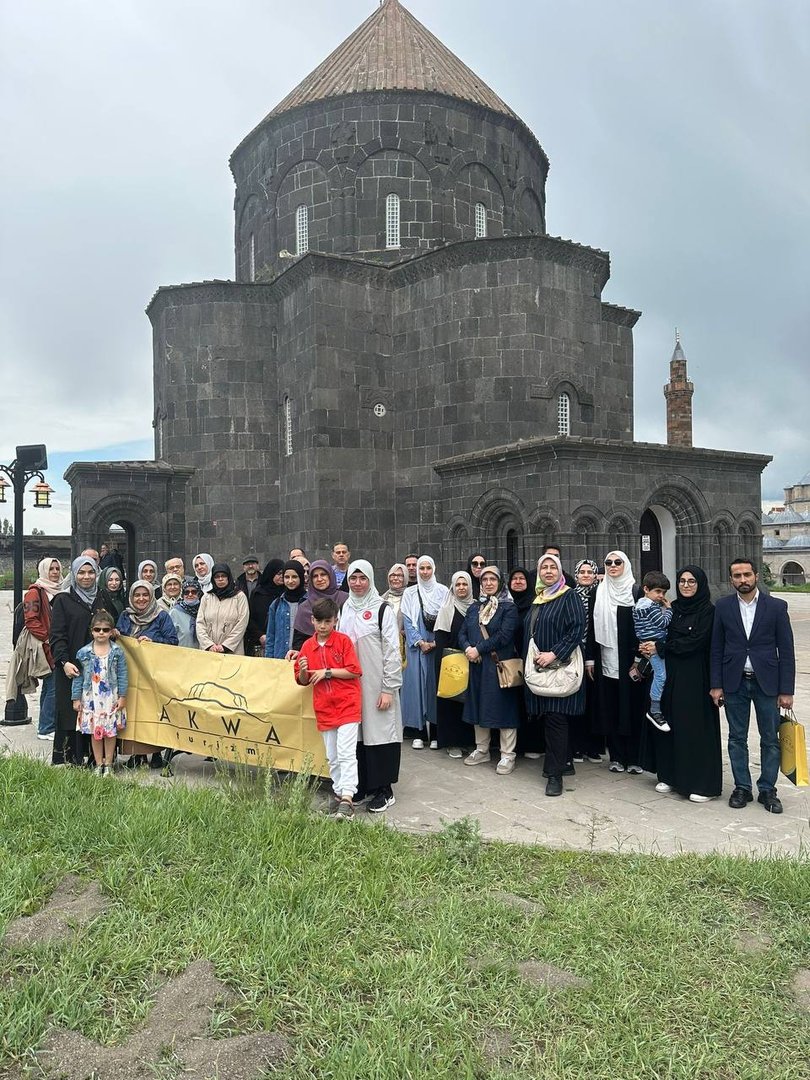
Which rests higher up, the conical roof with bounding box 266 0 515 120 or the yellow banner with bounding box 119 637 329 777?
the conical roof with bounding box 266 0 515 120

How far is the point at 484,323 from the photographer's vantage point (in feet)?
60.1

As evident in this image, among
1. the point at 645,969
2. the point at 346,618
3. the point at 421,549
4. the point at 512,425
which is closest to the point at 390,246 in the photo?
the point at 512,425

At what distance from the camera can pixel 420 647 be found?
8250mm

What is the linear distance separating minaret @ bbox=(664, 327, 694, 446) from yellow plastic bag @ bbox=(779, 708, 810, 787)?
85.5 feet

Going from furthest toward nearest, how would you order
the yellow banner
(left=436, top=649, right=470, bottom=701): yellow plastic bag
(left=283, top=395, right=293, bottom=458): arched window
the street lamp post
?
(left=283, top=395, right=293, bottom=458): arched window, the street lamp post, (left=436, top=649, right=470, bottom=701): yellow plastic bag, the yellow banner

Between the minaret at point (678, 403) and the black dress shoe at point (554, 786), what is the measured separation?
85.0 ft

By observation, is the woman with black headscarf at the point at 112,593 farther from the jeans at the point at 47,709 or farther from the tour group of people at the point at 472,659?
the jeans at the point at 47,709

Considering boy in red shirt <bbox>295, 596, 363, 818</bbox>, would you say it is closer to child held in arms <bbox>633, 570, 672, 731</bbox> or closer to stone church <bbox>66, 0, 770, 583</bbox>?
child held in arms <bbox>633, 570, 672, 731</bbox>

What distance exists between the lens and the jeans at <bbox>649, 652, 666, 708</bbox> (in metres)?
6.73

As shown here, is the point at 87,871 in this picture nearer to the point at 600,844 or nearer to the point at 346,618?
the point at 346,618

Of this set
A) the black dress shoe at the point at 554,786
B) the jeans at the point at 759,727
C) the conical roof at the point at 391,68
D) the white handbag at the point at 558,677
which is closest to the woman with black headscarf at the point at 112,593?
the white handbag at the point at 558,677

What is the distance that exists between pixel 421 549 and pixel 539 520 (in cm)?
446

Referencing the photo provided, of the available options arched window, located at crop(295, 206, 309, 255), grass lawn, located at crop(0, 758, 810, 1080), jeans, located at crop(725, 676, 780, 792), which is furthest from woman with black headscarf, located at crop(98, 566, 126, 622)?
arched window, located at crop(295, 206, 309, 255)

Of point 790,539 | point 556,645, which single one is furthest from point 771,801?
point 790,539
